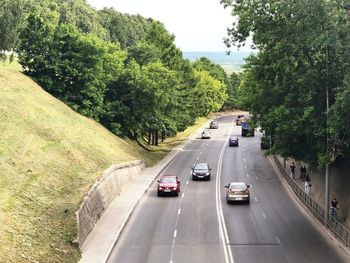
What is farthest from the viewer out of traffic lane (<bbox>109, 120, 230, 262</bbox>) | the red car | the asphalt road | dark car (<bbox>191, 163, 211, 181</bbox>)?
dark car (<bbox>191, 163, 211, 181</bbox>)

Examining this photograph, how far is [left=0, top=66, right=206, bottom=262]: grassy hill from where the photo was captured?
70.6 ft

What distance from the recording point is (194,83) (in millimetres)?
89062

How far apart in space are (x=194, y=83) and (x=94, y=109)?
38340 millimetres

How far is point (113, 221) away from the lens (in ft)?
96.4

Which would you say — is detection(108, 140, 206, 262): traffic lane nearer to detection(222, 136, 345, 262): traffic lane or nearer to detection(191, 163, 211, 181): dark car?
detection(191, 163, 211, 181): dark car

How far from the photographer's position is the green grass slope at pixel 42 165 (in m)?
21.5

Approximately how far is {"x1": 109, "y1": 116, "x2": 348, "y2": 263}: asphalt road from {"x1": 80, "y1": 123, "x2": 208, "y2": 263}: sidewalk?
47 cm

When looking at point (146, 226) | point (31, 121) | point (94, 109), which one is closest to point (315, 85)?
point (146, 226)

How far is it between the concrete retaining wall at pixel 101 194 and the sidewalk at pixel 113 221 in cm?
34

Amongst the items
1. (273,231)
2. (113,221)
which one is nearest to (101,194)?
(113,221)

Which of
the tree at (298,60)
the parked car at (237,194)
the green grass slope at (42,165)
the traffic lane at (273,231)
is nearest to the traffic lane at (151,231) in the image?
the parked car at (237,194)

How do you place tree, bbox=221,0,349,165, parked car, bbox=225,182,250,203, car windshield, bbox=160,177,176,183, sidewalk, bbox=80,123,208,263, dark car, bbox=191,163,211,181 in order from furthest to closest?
dark car, bbox=191,163,211,181, car windshield, bbox=160,177,176,183, parked car, bbox=225,182,250,203, tree, bbox=221,0,349,165, sidewalk, bbox=80,123,208,263

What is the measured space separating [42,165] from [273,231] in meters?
13.8

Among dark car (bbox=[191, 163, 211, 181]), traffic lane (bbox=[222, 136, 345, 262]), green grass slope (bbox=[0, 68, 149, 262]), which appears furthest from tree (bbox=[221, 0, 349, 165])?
dark car (bbox=[191, 163, 211, 181])
